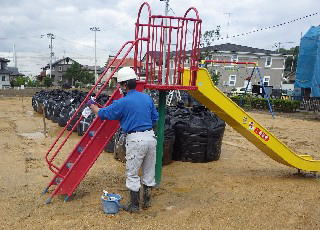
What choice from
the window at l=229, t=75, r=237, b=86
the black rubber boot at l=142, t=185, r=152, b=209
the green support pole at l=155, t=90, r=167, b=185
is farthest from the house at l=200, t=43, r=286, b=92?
the black rubber boot at l=142, t=185, r=152, b=209

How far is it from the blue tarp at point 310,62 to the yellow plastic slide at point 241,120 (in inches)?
604

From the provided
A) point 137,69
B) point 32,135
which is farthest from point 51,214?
point 32,135

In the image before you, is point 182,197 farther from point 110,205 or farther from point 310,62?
point 310,62

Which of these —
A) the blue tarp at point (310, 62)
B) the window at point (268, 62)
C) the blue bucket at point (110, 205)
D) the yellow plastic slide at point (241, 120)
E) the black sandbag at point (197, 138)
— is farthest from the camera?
the window at point (268, 62)

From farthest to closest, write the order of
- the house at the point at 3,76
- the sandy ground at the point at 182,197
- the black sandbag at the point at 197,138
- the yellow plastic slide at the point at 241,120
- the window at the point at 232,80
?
the house at the point at 3,76 → the window at the point at 232,80 → the black sandbag at the point at 197,138 → the yellow plastic slide at the point at 241,120 → the sandy ground at the point at 182,197

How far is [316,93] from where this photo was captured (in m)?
18.5

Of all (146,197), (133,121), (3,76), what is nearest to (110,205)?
(146,197)

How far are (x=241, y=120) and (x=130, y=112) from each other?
2.04 metres

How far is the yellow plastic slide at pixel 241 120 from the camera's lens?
14.8 feet

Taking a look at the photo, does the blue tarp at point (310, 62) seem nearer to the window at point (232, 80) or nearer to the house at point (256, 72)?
the house at point (256, 72)

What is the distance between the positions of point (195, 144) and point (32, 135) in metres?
5.03

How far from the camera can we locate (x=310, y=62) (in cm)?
1959

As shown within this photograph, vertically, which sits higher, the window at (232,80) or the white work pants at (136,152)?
the window at (232,80)

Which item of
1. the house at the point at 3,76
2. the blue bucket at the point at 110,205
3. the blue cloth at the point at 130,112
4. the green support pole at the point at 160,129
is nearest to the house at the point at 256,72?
the green support pole at the point at 160,129
